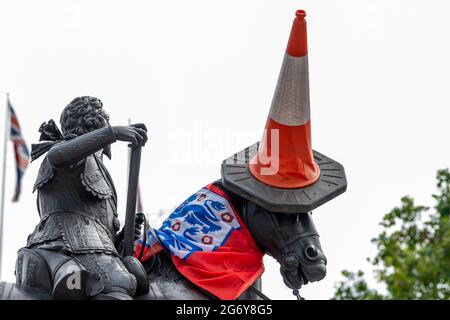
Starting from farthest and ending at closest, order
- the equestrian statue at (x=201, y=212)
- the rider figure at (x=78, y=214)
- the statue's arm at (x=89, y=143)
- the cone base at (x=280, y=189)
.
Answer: the cone base at (x=280, y=189) → the equestrian statue at (x=201, y=212) → the statue's arm at (x=89, y=143) → the rider figure at (x=78, y=214)

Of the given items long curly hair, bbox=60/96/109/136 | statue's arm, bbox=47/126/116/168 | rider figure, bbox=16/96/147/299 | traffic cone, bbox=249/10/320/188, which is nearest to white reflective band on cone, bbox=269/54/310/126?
traffic cone, bbox=249/10/320/188

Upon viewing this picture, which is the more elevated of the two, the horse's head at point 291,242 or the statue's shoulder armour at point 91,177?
the statue's shoulder armour at point 91,177

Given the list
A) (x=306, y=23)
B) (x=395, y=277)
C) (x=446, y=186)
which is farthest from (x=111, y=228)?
(x=446, y=186)

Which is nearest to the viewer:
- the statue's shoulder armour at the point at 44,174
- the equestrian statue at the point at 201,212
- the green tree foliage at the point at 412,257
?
the equestrian statue at the point at 201,212

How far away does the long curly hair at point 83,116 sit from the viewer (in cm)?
1243

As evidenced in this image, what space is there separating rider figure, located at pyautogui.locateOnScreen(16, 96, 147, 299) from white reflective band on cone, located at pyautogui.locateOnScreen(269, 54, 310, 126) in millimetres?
1319

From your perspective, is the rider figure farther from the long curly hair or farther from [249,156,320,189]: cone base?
[249,156,320,189]: cone base

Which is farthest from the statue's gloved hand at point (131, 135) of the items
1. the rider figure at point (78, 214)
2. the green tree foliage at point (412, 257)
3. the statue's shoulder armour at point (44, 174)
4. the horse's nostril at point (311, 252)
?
the green tree foliage at point (412, 257)

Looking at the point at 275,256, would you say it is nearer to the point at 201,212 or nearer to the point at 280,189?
the point at 280,189

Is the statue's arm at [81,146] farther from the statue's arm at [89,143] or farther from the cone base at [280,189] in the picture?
the cone base at [280,189]

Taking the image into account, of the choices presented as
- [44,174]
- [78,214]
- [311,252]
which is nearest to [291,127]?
A: [311,252]

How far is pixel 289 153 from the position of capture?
12.6 m

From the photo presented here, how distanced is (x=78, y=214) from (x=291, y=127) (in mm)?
2079
